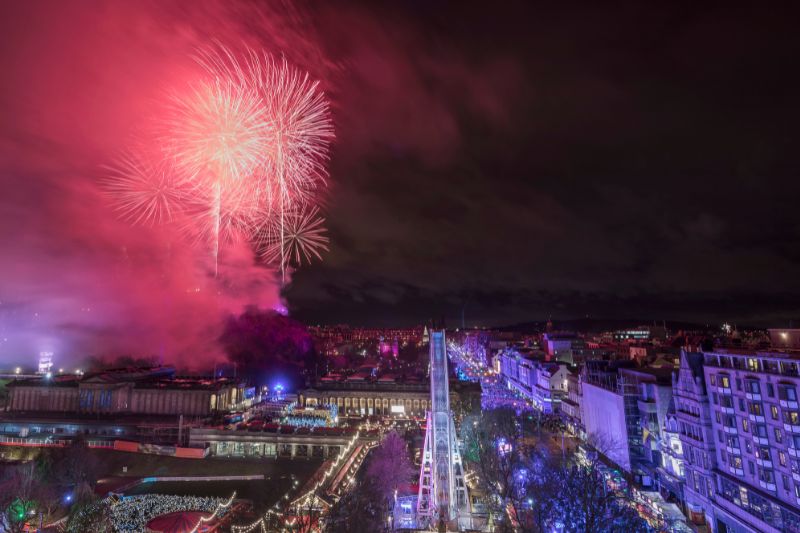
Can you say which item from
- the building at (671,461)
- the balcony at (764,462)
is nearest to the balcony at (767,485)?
the balcony at (764,462)

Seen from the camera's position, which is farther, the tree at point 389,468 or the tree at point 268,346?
the tree at point 268,346

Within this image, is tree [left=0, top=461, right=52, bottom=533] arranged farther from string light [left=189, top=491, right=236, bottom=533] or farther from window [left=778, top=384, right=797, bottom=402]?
window [left=778, top=384, right=797, bottom=402]

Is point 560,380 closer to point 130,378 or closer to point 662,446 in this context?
point 662,446

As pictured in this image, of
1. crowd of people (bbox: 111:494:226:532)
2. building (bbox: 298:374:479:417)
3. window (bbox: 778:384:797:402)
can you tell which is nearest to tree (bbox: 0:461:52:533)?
crowd of people (bbox: 111:494:226:532)

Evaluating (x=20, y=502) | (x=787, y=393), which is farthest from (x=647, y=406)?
(x=20, y=502)

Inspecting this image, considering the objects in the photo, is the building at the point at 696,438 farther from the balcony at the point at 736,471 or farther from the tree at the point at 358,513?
the tree at the point at 358,513

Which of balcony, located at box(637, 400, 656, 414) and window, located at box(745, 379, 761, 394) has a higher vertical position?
window, located at box(745, 379, 761, 394)
